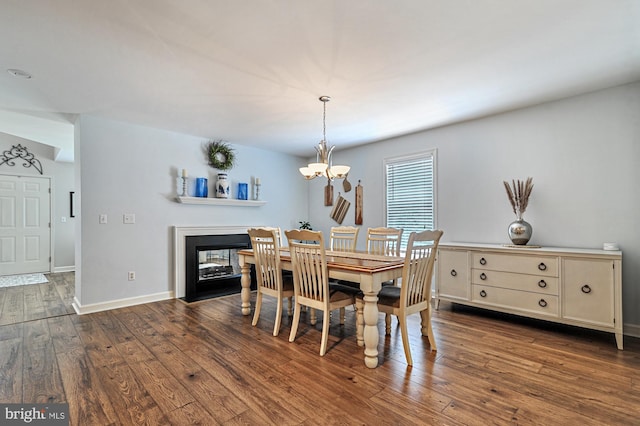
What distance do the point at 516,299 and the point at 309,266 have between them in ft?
7.42

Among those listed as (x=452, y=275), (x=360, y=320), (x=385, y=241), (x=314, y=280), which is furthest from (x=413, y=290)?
(x=452, y=275)

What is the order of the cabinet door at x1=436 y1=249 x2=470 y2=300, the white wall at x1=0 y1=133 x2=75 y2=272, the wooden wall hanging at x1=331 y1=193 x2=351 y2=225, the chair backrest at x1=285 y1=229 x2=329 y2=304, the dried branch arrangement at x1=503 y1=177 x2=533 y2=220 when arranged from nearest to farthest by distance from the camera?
the chair backrest at x1=285 y1=229 x2=329 y2=304 < the dried branch arrangement at x1=503 y1=177 x2=533 y2=220 < the cabinet door at x1=436 y1=249 x2=470 y2=300 < the wooden wall hanging at x1=331 y1=193 x2=351 y2=225 < the white wall at x1=0 y1=133 x2=75 y2=272

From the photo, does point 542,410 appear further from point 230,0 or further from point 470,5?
point 230,0

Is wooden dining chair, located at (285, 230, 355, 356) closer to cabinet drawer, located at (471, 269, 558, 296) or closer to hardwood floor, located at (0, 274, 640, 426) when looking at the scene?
hardwood floor, located at (0, 274, 640, 426)

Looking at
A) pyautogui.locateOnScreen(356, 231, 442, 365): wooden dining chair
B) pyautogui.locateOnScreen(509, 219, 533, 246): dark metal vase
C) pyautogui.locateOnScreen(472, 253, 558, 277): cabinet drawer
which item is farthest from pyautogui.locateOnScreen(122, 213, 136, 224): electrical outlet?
pyautogui.locateOnScreen(509, 219, 533, 246): dark metal vase

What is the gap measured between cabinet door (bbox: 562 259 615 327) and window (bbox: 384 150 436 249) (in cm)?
174

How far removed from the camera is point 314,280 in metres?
2.63

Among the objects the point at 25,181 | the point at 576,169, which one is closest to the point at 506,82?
the point at 576,169

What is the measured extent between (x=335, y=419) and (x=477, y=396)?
0.93m

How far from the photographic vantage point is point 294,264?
2791mm

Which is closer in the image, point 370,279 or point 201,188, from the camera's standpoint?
point 370,279

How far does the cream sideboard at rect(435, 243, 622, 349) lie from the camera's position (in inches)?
107

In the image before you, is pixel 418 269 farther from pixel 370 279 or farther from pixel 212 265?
pixel 212 265

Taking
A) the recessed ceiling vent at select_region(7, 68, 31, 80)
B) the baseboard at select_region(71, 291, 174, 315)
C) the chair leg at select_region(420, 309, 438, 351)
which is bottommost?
the baseboard at select_region(71, 291, 174, 315)
